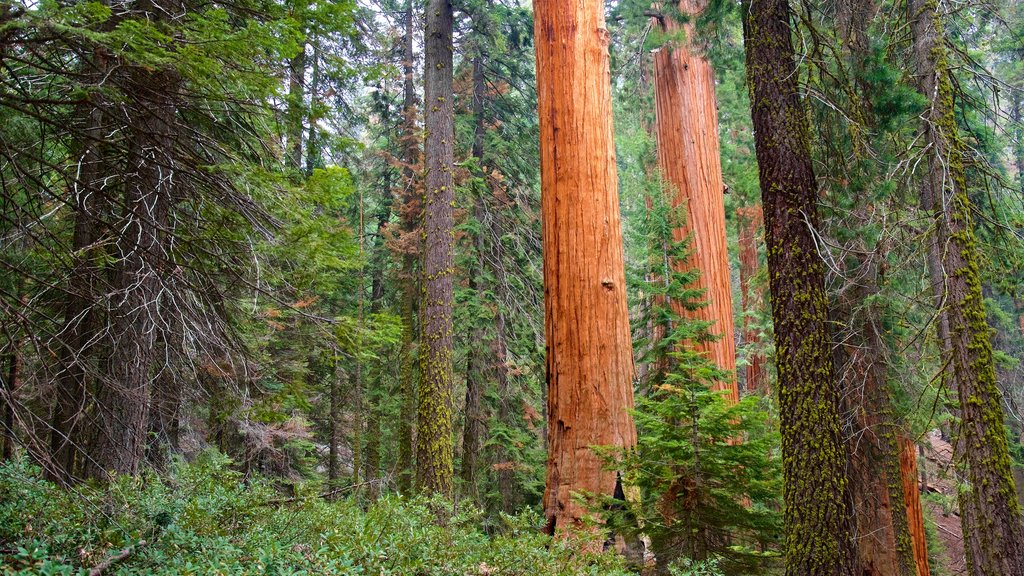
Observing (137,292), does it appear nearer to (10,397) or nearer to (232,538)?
(10,397)

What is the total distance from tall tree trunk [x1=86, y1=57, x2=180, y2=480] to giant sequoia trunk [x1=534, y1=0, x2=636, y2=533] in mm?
3572

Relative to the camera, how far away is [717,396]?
4754 mm

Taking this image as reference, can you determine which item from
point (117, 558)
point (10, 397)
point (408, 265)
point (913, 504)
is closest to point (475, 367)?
point (408, 265)

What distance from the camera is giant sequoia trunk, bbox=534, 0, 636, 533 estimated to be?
5715 mm

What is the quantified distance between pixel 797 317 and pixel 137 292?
234 inches

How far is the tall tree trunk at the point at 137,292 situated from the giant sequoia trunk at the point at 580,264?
11.7 feet

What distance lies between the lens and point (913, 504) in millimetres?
10789

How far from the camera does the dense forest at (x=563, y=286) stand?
4.35 metres

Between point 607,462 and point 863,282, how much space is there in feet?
18.3

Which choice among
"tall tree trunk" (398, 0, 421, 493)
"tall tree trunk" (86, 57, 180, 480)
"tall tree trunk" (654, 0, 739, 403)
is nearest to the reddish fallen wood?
"tall tree trunk" (86, 57, 180, 480)

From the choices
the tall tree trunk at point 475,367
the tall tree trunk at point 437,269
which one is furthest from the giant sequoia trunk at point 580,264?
the tall tree trunk at point 475,367

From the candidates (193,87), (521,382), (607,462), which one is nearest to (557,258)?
(607,462)

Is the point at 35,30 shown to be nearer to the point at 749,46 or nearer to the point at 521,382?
the point at 749,46

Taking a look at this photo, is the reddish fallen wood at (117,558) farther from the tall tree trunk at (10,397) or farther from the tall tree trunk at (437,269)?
the tall tree trunk at (437,269)
